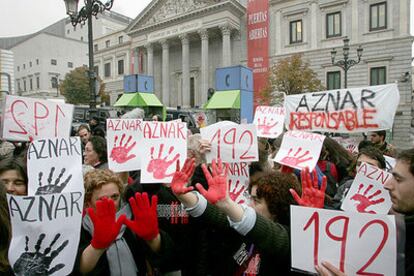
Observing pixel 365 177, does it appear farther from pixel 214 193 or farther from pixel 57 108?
pixel 57 108

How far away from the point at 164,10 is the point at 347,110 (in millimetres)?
39990

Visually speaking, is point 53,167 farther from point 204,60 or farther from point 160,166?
point 204,60

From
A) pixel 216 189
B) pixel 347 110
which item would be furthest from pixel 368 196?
pixel 216 189

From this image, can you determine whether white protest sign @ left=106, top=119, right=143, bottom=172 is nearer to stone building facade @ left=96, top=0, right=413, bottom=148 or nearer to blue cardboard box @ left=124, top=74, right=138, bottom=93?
blue cardboard box @ left=124, top=74, right=138, bottom=93

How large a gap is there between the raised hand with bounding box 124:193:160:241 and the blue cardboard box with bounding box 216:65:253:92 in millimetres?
8677

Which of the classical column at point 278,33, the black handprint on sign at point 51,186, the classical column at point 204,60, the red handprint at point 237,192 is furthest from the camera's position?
the classical column at point 204,60

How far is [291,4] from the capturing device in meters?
30.9

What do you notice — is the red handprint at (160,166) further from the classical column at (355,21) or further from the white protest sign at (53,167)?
the classical column at (355,21)

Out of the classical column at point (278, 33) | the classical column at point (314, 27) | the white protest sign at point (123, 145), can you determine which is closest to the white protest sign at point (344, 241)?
the white protest sign at point (123, 145)

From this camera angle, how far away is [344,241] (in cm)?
153

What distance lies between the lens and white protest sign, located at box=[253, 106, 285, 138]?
5430 millimetres

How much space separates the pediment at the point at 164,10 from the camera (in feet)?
120

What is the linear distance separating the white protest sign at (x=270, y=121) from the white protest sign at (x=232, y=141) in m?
2.34

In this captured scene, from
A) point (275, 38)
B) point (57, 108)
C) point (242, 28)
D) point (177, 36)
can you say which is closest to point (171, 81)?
point (177, 36)
